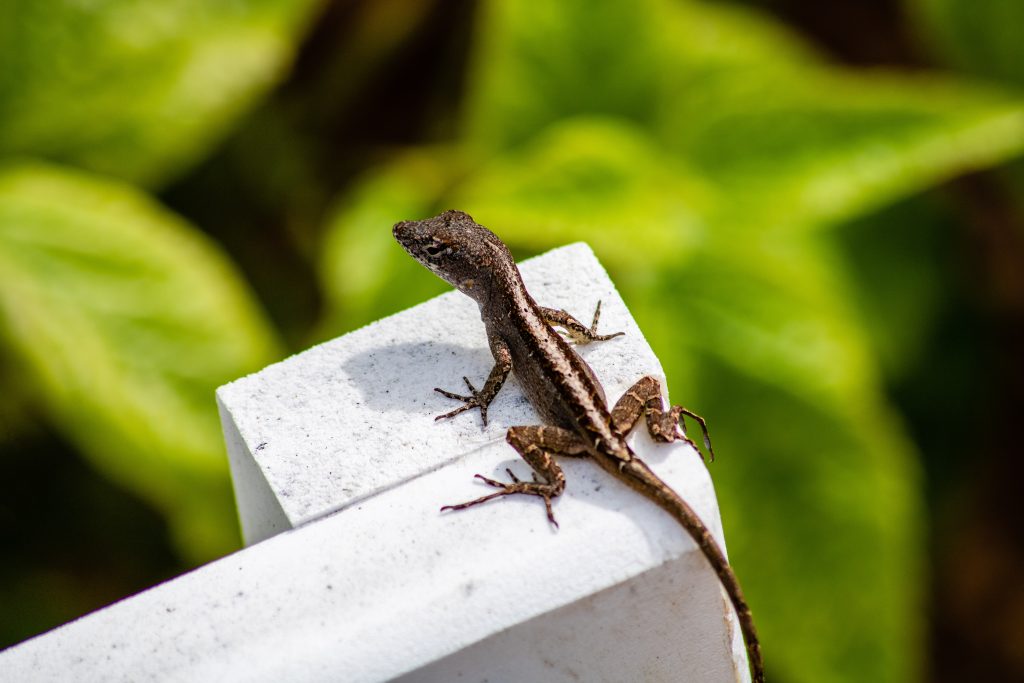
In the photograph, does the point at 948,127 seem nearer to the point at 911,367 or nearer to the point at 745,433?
the point at 745,433

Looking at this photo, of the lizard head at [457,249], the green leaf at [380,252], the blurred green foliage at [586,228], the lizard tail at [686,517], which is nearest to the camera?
the lizard tail at [686,517]

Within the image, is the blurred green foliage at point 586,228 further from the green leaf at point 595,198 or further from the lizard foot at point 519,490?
the lizard foot at point 519,490

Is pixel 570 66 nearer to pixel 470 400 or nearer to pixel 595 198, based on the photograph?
pixel 595 198

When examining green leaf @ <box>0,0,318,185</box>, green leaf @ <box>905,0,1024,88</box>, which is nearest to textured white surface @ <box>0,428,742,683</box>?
green leaf @ <box>0,0,318,185</box>

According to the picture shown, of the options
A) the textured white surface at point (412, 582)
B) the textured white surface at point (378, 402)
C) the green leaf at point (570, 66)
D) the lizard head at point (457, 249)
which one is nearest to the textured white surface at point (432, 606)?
the textured white surface at point (412, 582)

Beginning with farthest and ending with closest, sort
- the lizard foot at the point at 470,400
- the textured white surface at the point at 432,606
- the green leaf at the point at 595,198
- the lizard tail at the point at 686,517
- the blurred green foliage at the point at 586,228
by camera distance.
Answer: the blurred green foliage at the point at 586,228, the green leaf at the point at 595,198, the lizard foot at the point at 470,400, the lizard tail at the point at 686,517, the textured white surface at the point at 432,606

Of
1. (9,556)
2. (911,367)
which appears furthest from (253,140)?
(911,367)

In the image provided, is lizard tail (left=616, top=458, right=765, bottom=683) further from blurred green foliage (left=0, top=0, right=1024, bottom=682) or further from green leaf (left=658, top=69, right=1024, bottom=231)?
green leaf (left=658, top=69, right=1024, bottom=231)

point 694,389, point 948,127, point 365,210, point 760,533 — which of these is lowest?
point 760,533
